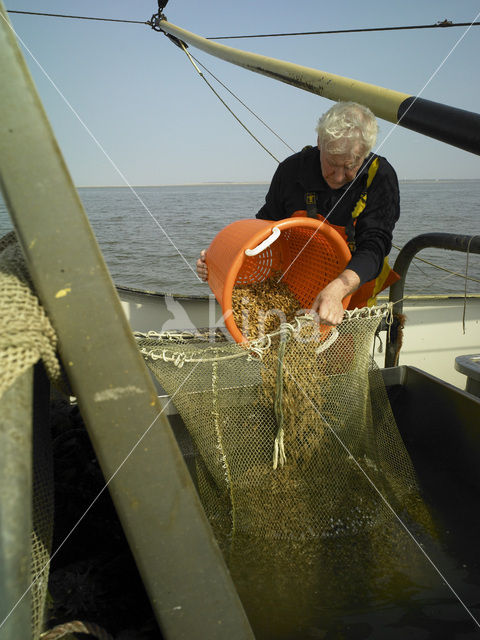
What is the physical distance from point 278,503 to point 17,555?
1.31 metres

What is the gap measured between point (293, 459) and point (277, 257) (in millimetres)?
1250

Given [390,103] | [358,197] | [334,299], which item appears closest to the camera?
[390,103]

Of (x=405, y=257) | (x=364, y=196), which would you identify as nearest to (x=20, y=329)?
(x=364, y=196)

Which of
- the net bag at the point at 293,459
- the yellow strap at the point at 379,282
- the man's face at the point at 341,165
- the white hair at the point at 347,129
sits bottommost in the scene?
the net bag at the point at 293,459

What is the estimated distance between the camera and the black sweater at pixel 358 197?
219 cm

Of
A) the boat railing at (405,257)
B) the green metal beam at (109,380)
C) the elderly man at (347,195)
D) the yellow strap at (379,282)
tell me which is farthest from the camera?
the yellow strap at (379,282)

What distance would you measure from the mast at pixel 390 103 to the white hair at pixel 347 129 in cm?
25

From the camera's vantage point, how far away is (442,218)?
65.9ft

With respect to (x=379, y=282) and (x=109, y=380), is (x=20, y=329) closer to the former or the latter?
(x=109, y=380)

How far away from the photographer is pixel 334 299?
1787 mm

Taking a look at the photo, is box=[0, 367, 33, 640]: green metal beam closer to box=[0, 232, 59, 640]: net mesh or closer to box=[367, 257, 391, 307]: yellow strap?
box=[0, 232, 59, 640]: net mesh

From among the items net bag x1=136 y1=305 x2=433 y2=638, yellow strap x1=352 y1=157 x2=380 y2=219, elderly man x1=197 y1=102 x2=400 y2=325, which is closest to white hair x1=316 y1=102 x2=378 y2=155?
elderly man x1=197 y1=102 x2=400 y2=325

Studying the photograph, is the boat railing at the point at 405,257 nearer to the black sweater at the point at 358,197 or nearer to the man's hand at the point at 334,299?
the black sweater at the point at 358,197

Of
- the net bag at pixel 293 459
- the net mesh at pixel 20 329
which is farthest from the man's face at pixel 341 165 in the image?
the net mesh at pixel 20 329
